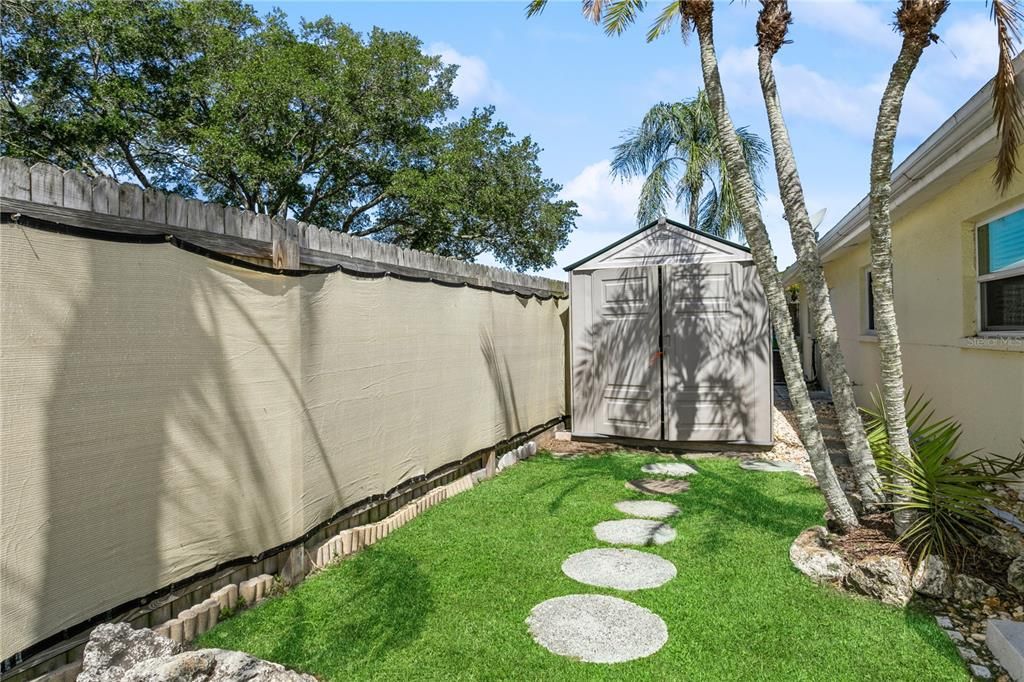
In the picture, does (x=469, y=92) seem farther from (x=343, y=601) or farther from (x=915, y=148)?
(x=343, y=601)

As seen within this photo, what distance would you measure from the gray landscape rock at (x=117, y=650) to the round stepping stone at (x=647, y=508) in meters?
3.50

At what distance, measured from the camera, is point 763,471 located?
6.18 metres

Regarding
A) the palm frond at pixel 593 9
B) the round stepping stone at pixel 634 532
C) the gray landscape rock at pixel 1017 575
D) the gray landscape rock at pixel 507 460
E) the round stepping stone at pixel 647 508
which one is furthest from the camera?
the gray landscape rock at pixel 507 460

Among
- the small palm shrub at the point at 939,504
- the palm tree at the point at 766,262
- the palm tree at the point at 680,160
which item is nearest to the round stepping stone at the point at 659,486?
the palm tree at the point at 766,262

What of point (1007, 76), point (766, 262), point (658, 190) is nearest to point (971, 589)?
point (766, 262)

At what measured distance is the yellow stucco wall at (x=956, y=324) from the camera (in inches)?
183

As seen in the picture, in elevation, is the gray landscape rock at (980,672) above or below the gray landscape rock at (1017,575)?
below

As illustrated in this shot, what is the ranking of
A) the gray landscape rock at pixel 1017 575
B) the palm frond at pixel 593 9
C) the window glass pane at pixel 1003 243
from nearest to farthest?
the gray landscape rock at pixel 1017 575 < the palm frond at pixel 593 9 < the window glass pane at pixel 1003 243

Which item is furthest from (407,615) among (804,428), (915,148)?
(915,148)

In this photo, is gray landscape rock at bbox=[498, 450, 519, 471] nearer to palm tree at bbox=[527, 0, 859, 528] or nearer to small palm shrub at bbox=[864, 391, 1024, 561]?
palm tree at bbox=[527, 0, 859, 528]

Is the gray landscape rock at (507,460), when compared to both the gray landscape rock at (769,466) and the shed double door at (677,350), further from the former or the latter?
the gray landscape rock at (769,466)

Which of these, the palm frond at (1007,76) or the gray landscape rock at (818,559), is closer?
the palm frond at (1007,76)

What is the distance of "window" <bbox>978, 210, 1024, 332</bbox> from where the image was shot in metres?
4.66

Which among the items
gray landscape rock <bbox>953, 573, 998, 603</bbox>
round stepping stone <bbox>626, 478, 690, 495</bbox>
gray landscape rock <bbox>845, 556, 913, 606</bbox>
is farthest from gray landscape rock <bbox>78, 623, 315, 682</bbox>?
round stepping stone <bbox>626, 478, 690, 495</bbox>
